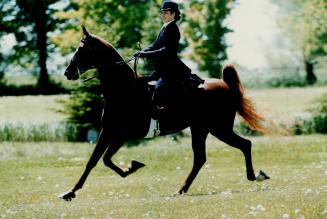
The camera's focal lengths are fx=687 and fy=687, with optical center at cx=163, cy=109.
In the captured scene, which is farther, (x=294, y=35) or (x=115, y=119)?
(x=294, y=35)

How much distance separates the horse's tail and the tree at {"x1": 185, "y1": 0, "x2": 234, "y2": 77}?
32.5m

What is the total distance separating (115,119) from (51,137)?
17268mm

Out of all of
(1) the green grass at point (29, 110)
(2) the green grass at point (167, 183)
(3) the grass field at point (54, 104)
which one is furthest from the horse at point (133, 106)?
(1) the green grass at point (29, 110)

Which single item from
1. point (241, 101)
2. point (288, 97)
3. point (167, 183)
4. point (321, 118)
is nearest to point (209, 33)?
point (288, 97)

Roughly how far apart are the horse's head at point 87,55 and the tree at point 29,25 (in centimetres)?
4022

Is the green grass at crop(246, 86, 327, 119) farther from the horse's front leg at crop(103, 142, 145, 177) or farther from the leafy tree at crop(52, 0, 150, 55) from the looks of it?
the horse's front leg at crop(103, 142, 145, 177)

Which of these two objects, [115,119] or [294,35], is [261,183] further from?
[294,35]

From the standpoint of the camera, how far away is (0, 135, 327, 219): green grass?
1127cm

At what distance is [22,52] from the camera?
5488 cm

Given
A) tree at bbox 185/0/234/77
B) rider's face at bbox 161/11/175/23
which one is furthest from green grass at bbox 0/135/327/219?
tree at bbox 185/0/234/77

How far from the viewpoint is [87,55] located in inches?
503

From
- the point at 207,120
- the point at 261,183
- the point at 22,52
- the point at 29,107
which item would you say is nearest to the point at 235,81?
the point at 207,120

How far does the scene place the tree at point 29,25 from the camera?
174 ft

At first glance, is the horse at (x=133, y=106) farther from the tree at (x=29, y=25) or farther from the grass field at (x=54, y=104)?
the tree at (x=29, y=25)
